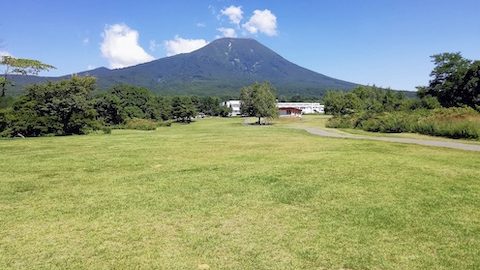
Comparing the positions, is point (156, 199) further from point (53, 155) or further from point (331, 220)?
point (53, 155)

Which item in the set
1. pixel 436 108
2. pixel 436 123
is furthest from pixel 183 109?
pixel 436 123

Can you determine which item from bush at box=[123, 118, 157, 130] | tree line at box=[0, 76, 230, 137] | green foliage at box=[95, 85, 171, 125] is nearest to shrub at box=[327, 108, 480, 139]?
tree line at box=[0, 76, 230, 137]

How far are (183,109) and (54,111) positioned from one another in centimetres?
5103

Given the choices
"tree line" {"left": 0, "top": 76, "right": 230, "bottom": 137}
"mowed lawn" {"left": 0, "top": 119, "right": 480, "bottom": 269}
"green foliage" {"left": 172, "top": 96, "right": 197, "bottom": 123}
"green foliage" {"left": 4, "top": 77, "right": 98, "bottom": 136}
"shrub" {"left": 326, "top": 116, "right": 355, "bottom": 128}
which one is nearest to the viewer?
"mowed lawn" {"left": 0, "top": 119, "right": 480, "bottom": 269}

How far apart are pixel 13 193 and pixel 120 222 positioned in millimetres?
4588

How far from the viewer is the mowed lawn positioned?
612 centimetres

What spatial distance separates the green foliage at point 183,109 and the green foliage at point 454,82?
47845 millimetres

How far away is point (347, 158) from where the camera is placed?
53.6ft

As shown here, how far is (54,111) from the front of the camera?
135ft

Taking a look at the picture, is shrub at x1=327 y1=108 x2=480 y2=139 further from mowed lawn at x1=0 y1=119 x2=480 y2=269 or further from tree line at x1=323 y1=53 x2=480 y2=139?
mowed lawn at x1=0 y1=119 x2=480 y2=269

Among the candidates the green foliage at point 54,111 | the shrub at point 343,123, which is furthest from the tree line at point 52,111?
the shrub at point 343,123

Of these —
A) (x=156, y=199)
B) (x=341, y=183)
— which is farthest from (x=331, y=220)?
(x=156, y=199)

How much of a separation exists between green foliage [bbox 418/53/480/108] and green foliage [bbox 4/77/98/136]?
47.5 metres

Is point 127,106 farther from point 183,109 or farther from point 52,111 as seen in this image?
point 52,111
